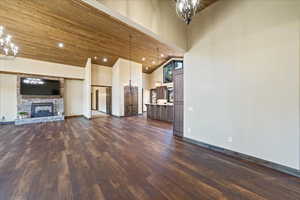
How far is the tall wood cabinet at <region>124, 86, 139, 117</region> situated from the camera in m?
8.99

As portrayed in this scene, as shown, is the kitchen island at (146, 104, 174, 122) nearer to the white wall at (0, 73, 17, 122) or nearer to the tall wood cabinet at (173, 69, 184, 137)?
the tall wood cabinet at (173, 69, 184, 137)

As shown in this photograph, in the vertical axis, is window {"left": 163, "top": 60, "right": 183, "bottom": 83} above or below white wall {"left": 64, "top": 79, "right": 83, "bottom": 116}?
above

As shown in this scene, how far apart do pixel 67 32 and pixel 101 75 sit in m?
4.14

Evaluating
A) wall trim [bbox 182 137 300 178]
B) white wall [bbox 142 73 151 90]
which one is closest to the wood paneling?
white wall [bbox 142 73 151 90]

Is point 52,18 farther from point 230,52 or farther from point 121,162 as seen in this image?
point 230,52

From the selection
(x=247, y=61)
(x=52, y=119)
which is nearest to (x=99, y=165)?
(x=247, y=61)

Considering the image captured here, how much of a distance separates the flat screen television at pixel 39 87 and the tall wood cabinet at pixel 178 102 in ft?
24.3

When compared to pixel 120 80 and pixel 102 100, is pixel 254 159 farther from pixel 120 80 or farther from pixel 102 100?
pixel 102 100

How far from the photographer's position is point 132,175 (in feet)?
7.25

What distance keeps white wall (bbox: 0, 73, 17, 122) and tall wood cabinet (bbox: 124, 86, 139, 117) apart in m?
5.99

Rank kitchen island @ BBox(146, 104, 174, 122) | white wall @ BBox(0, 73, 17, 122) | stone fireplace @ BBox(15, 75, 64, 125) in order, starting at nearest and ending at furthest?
white wall @ BBox(0, 73, 17, 122) < stone fireplace @ BBox(15, 75, 64, 125) < kitchen island @ BBox(146, 104, 174, 122)

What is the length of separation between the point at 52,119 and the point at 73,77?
2.87 m

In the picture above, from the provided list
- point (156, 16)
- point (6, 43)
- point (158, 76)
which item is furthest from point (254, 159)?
point (158, 76)

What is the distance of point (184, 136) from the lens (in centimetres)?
414
